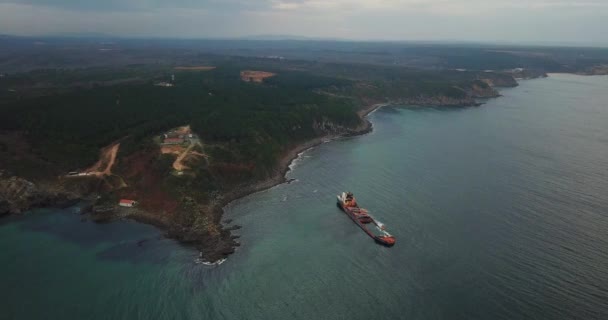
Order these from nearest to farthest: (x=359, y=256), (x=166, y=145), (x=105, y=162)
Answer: (x=359, y=256)
(x=105, y=162)
(x=166, y=145)

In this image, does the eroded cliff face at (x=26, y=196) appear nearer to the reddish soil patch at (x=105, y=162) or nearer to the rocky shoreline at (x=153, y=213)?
the rocky shoreline at (x=153, y=213)

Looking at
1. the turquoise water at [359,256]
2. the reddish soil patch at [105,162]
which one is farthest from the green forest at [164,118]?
the turquoise water at [359,256]

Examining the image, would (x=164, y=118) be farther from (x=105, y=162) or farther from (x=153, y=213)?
(x=153, y=213)

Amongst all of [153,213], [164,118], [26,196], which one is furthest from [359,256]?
[164,118]

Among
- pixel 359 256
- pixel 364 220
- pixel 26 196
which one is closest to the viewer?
pixel 359 256

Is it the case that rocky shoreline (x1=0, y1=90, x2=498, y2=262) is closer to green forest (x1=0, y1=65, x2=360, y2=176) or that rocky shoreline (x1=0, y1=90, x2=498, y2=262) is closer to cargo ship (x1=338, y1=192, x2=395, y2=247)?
green forest (x1=0, y1=65, x2=360, y2=176)

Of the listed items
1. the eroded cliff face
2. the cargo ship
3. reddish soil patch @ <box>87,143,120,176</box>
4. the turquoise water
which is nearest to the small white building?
the turquoise water

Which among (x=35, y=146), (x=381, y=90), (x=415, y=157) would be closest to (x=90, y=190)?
(x=35, y=146)
